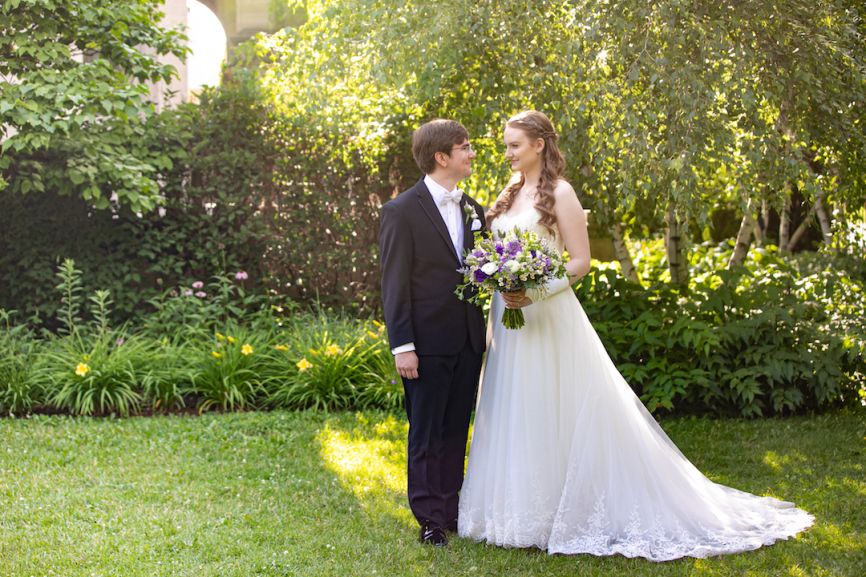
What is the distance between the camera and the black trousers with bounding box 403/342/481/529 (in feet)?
14.4

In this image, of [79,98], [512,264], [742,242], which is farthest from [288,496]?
[742,242]

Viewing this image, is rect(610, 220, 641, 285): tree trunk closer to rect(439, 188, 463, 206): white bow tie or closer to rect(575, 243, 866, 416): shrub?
rect(575, 243, 866, 416): shrub

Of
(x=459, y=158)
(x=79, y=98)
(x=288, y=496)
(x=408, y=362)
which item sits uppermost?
(x=79, y=98)

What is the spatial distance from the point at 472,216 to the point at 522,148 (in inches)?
14.9

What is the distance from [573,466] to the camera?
4305 millimetres

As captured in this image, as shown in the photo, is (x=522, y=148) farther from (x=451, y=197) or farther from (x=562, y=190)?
(x=451, y=197)

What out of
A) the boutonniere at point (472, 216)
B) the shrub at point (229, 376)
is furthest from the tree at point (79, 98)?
the boutonniere at point (472, 216)

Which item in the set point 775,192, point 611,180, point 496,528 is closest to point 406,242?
point 496,528

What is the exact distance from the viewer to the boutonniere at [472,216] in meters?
4.37

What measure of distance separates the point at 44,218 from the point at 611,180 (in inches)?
197

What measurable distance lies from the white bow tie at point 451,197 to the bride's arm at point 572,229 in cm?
43

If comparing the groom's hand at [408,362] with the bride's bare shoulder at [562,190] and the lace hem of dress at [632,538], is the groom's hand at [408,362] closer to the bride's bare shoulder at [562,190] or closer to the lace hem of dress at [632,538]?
the lace hem of dress at [632,538]

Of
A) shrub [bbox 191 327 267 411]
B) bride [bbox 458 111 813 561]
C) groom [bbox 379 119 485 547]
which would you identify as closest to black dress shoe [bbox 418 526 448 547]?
groom [bbox 379 119 485 547]

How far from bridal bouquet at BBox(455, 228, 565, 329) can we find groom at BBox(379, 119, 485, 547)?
0.63 ft
